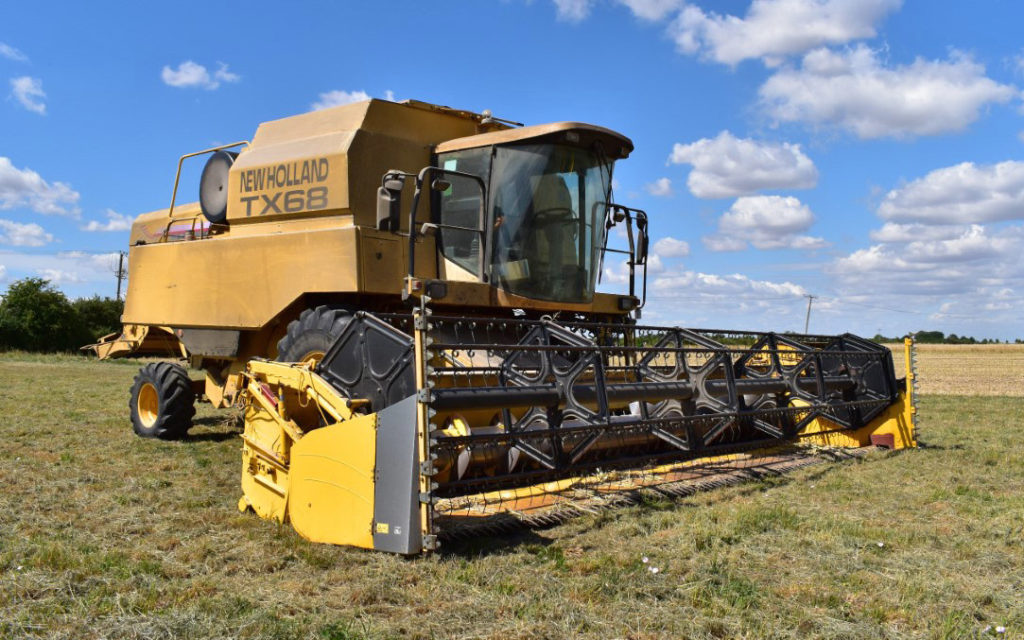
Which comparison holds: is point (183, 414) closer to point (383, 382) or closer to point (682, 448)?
point (383, 382)

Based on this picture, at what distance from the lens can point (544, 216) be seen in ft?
22.3

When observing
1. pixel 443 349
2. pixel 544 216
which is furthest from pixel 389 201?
pixel 443 349

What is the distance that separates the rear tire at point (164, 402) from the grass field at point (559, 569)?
231 cm

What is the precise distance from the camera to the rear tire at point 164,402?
27.6ft

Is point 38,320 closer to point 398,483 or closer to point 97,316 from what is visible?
point 97,316

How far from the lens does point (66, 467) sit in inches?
252

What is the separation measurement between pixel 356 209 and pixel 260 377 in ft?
6.31

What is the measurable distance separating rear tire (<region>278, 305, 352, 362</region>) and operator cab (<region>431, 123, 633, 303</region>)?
3.97 ft

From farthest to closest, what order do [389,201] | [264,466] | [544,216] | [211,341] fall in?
[211,341], [544,216], [389,201], [264,466]

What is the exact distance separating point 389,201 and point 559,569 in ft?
10.0

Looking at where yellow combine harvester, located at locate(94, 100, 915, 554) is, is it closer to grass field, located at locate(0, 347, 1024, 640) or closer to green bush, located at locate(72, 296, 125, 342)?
grass field, located at locate(0, 347, 1024, 640)

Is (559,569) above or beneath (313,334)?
beneath

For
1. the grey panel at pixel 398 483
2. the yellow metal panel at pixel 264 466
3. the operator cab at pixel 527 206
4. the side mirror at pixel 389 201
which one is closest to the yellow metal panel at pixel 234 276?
the side mirror at pixel 389 201

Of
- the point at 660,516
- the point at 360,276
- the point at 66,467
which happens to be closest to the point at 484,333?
the point at 360,276
